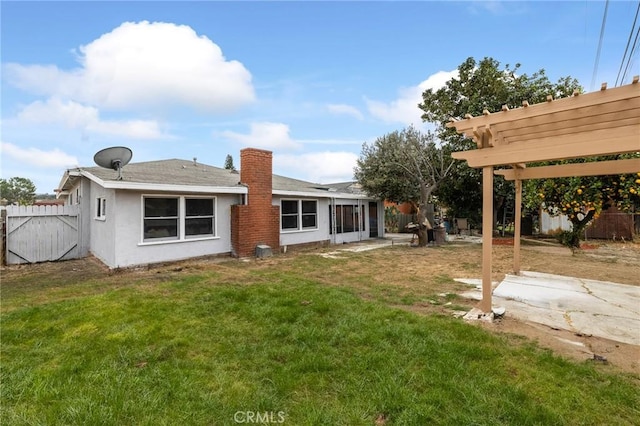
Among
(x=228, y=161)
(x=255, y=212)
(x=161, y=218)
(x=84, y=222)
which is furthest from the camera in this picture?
(x=228, y=161)

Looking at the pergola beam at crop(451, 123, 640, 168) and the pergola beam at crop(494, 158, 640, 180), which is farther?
the pergola beam at crop(494, 158, 640, 180)

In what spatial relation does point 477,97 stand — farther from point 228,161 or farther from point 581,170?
point 228,161

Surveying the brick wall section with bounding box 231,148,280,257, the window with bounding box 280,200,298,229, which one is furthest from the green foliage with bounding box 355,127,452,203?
the brick wall section with bounding box 231,148,280,257

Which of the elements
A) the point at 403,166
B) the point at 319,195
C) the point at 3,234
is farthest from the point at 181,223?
the point at 403,166

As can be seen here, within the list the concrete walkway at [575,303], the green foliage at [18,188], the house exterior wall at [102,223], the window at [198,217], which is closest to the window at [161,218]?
the window at [198,217]

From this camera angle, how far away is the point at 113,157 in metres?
8.62

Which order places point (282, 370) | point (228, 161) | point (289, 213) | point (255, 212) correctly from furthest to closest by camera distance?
1. point (228, 161)
2. point (289, 213)
3. point (255, 212)
4. point (282, 370)

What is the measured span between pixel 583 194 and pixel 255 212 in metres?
10.9

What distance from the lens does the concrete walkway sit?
13.7ft

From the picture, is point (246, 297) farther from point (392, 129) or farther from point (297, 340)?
point (392, 129)

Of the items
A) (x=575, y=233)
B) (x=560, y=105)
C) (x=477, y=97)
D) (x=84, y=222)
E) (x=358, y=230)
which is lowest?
(x=358, y=230)

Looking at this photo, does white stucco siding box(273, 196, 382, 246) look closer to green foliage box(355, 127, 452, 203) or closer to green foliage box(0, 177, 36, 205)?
green foliage box(355, 127, 452, 203)

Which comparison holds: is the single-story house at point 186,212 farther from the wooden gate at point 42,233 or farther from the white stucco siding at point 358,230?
the white stucco siding at point 358,230

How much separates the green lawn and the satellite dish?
4.64 meters
